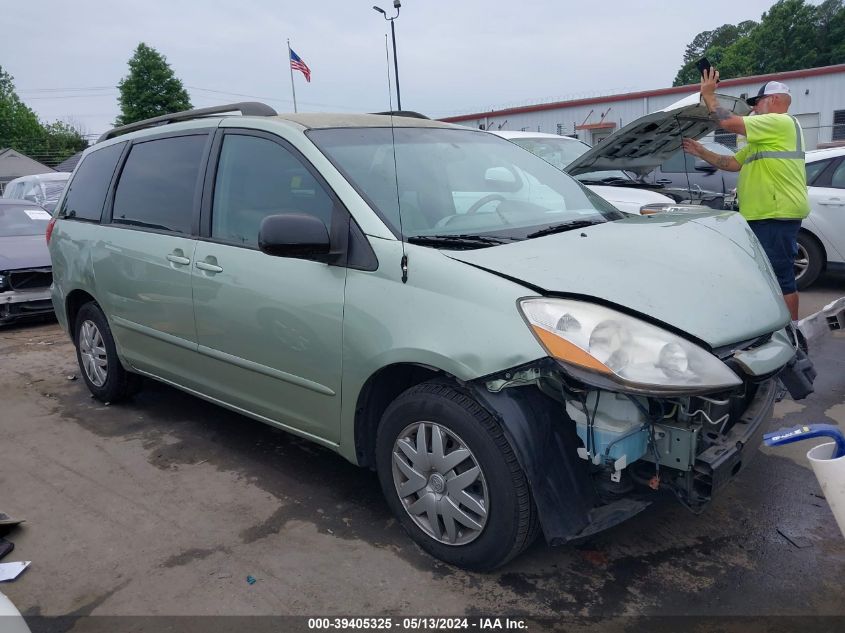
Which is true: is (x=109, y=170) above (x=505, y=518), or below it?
above

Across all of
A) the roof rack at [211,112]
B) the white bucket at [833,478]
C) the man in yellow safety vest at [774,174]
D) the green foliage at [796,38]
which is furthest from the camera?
the green foliage at [796,38]

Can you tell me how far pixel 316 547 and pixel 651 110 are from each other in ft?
94.6

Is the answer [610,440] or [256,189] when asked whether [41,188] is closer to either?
[256,189]

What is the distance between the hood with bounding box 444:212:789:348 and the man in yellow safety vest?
2161 millimetres

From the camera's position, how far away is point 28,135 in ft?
228

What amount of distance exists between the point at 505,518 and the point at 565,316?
2.43 feet

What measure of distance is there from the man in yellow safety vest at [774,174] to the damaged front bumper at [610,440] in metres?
2.88

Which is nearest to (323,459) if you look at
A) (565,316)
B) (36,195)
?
(565,316)

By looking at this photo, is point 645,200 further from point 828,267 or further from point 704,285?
point 704,285

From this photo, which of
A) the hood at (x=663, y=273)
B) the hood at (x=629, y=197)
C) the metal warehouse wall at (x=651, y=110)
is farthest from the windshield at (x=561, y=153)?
the metal warehouse wall at (x=651, y=110)

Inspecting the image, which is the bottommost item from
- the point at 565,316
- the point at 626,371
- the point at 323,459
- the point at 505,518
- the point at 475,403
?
the point at 323,459

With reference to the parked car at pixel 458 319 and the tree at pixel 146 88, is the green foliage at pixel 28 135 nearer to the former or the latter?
the tree at pixel 146 88

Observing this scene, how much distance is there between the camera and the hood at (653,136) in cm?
497

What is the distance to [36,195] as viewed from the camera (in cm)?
1426
